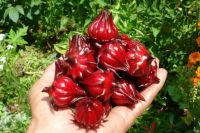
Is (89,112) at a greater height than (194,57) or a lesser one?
greater

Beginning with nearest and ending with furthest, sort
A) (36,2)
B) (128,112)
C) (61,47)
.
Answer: (128,112) → (61,47) → (36,2)

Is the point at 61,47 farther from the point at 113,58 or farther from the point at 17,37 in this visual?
the point at 113,58

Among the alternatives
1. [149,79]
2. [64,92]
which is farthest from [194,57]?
[64,92]

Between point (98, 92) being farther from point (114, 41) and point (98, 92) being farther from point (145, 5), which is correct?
point (145, 5)

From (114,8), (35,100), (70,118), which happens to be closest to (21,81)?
(114,8)

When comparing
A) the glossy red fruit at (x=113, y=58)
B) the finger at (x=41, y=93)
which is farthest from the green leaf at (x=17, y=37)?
the glossy red fruit at (x=113, y=58)
